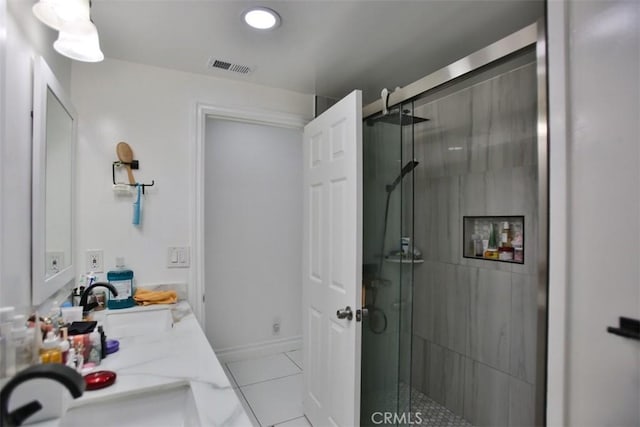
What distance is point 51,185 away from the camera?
56.9 inches

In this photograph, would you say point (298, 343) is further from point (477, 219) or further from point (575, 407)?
point (575, 407)

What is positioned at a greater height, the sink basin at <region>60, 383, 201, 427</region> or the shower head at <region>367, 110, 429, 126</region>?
the shower head at <region>367, 110, 429, 126</region>

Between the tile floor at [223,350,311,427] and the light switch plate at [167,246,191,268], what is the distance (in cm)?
106

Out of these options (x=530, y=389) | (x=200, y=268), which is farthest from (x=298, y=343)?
(x=530, y=389)

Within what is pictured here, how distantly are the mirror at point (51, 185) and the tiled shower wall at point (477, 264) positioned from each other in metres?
1.82

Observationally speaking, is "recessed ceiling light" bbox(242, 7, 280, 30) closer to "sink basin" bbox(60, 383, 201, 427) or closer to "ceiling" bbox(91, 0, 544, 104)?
"ceiling" bbox(91, 0, 544, 104)

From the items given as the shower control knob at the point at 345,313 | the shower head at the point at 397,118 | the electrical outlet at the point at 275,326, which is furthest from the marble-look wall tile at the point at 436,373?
the shower head at the point at 397,118

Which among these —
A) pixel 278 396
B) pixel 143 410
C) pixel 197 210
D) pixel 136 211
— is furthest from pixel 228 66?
pixel 278 396

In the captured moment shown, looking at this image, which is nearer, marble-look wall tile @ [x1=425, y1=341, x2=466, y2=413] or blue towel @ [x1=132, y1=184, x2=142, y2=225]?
blue towel @ [x1=132, y1=184, x2=142, y2=225]

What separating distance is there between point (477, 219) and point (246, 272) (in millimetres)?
2066

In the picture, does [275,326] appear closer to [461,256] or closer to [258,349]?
[258,349]

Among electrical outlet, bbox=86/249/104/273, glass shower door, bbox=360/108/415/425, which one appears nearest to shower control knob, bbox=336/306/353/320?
glass shower door, bbox=360/108/415/425

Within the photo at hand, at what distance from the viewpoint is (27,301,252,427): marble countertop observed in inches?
36.5

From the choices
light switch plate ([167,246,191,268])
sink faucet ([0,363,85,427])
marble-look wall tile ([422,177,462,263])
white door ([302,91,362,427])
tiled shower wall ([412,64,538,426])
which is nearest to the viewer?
sink faucet ([0,363,85,427])
